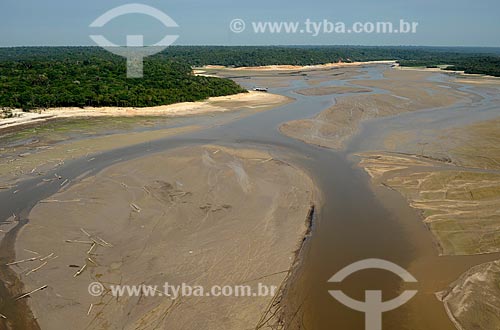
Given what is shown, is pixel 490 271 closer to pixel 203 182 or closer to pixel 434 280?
pixel 434 280

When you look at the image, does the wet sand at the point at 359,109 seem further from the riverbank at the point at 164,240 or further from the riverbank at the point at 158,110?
the riverbank at the point at 164,240

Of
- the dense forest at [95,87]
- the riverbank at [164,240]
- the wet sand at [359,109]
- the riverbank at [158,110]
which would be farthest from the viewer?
the dense forest at [95,87]

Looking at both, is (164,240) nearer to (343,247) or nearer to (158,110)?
(343,247)

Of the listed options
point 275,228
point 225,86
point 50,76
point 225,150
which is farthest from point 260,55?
point 275,228

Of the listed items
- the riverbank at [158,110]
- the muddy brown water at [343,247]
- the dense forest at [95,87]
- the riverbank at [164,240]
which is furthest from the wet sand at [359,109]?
the dense forest at [95,87]

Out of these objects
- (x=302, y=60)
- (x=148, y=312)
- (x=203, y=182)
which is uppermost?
(x=302, y=60)

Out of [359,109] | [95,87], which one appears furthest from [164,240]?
[95,87]
